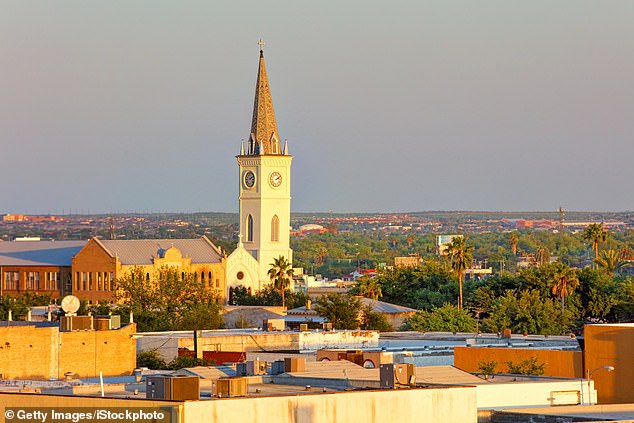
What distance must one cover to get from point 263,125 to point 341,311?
223 feet

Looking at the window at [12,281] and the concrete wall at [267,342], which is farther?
the window at [12,281]

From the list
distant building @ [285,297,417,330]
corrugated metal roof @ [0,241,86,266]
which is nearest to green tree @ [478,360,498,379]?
distant building @ [285,297,417,330]

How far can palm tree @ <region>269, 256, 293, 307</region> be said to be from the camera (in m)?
142

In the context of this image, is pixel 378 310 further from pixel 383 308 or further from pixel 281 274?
pixel 281 274

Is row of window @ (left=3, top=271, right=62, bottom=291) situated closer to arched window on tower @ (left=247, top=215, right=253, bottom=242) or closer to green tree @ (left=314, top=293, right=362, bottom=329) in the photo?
arched window on tower @ (left=247, top=215, right=253, bottom=242)

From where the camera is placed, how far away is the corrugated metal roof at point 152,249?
13962 centimetres

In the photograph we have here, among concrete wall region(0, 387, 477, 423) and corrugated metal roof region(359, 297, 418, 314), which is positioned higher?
concrete wall region(0, 387, 477, 423)

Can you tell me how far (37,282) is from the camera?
145 meters

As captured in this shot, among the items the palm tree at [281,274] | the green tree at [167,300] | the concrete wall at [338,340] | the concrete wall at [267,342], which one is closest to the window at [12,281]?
the green tree at [167,300]

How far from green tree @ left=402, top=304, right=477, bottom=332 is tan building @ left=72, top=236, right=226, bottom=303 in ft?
120

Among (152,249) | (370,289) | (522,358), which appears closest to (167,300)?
(370,289)

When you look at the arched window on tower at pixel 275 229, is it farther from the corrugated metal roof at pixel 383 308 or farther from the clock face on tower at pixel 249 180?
the corrugated metal roof at pixel 383 308

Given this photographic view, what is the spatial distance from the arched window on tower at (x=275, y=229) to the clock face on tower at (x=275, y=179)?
3.02m

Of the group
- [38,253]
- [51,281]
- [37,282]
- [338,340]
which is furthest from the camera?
[38,253]
